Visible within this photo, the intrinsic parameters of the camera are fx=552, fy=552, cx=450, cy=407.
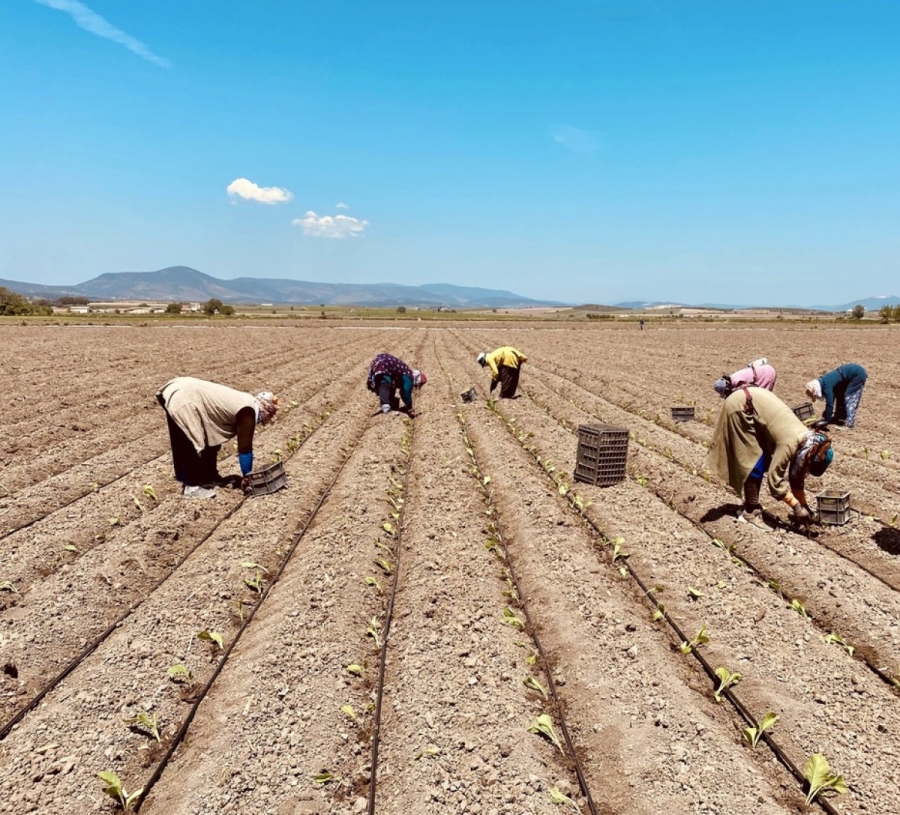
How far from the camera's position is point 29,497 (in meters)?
7.65

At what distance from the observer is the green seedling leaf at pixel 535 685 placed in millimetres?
4129

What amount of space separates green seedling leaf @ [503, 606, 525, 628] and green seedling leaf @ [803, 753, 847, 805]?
225 cm

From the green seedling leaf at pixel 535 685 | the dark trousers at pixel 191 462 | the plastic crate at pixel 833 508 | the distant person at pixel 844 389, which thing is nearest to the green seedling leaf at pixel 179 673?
the green seedling leaf at pixel 535 685

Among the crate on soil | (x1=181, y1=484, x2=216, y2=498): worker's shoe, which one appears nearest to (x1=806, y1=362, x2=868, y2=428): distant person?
the crate on soil

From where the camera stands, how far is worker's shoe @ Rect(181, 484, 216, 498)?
781 cm

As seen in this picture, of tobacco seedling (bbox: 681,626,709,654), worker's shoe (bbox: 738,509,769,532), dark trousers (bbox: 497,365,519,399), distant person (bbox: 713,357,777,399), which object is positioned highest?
distant person (bbox: 713,357,777,399)

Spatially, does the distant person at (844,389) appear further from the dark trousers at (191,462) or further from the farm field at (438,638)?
the dark trousers at (191,462)

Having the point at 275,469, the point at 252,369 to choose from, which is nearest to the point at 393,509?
the point at 275,469

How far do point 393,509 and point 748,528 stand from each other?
4.53 meters

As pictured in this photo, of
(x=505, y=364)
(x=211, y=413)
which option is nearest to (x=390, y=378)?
(x=505, y=364)

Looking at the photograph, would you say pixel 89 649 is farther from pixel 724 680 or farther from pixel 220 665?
pixel 724 680

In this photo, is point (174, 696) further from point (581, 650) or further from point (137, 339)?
point (137, 339)

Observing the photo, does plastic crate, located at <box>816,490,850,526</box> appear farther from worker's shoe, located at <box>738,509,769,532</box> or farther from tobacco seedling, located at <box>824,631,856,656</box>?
tobacco seedling, located at <box>824,631,856,656</box>

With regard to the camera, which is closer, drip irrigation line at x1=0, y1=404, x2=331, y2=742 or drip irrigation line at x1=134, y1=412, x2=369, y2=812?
drip irrigation line at x1=134, y1=412, x2=369, y2=812
